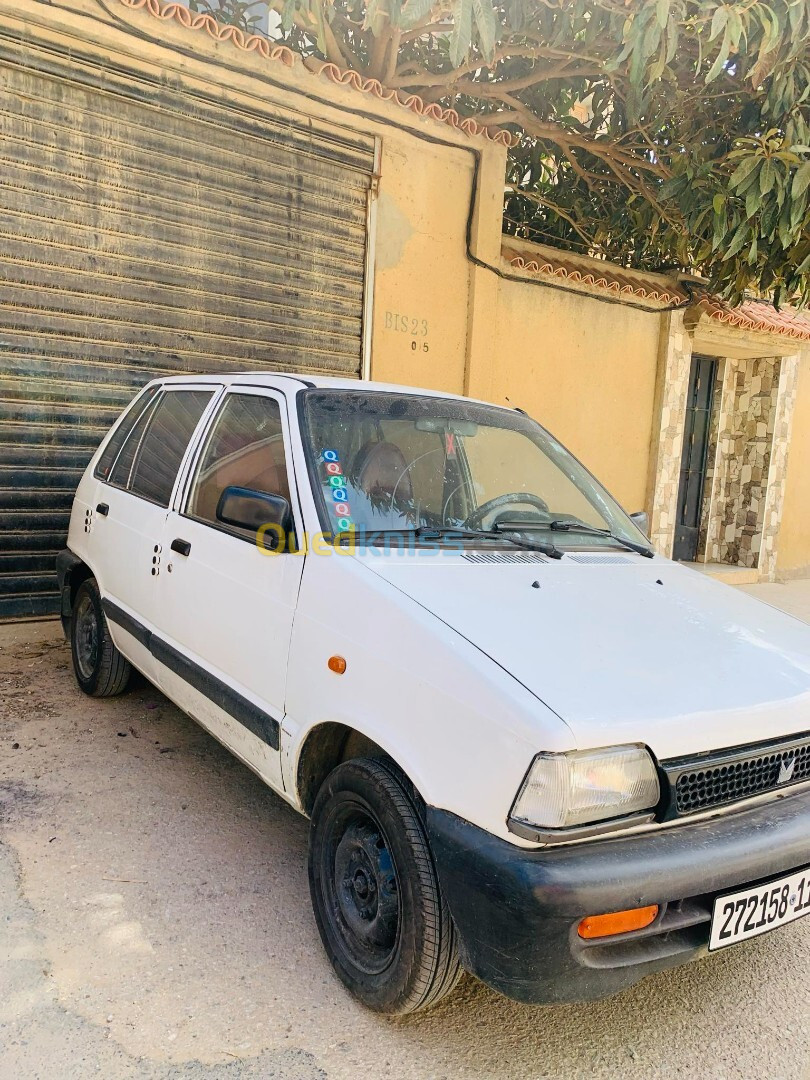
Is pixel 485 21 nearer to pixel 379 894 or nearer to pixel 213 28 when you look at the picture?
pixel 213 28

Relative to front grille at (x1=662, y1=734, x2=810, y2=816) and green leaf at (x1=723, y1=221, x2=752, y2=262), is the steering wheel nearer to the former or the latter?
front grille at (x1=662, y1=734, x2=810, y2=816)

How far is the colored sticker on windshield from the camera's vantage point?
2574 mm

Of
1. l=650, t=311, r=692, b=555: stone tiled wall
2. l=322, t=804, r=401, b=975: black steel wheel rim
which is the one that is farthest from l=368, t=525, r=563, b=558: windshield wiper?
l=650, t=311, r=692, b=555: stone tiled wall

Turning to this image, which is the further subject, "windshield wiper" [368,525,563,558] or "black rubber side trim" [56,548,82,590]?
"black rubber side trim" [56,548,82,590]

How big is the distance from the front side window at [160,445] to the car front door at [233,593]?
205 mm

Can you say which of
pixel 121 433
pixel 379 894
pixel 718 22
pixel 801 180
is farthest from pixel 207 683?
pixel 801 180

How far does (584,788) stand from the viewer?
179 cm

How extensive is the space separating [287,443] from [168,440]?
3.59 ft

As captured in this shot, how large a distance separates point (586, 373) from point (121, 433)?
5.55 m

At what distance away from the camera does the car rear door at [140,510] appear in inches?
135

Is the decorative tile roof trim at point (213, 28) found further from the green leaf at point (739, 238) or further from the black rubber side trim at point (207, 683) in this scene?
the black rubber side trim at point (207, 683)

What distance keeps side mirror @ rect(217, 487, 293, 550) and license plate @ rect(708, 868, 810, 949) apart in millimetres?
1607

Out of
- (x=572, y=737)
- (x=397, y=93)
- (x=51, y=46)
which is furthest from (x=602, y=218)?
(x=572, y=737)

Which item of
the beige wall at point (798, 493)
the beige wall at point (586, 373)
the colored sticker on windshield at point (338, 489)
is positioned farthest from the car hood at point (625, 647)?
the beige wall at point (798, 493)
